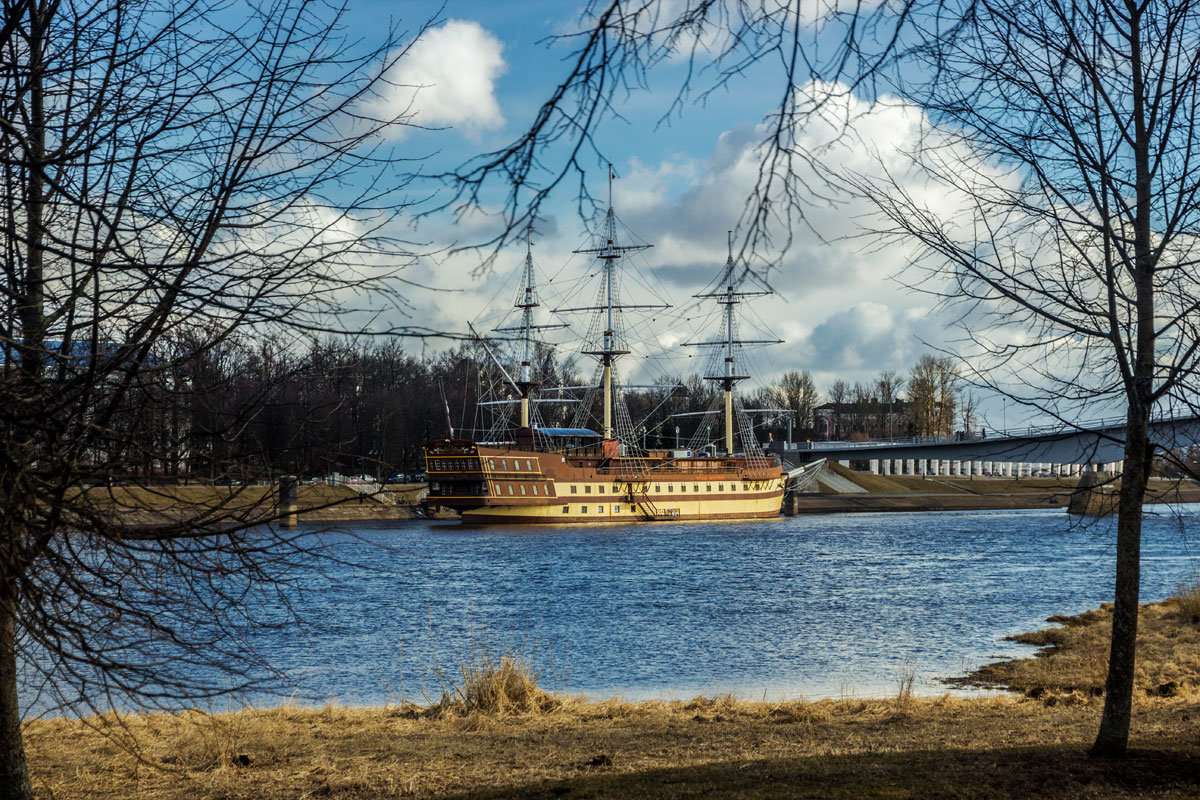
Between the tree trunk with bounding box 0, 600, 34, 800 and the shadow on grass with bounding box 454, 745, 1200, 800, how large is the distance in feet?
9.39

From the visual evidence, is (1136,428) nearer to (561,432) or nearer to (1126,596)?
(1126,596)

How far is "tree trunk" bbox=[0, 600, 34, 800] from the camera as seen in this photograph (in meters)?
5.88

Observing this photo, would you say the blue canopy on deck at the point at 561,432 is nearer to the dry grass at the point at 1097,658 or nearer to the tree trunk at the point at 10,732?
the dry grass at the point at 1097,658

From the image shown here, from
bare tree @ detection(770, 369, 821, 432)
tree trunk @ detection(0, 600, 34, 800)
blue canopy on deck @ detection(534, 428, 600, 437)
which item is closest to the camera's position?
tree trunk @ detection(0, 600, 34, 800)

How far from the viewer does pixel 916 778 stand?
275 inches

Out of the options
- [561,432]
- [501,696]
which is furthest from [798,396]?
[501,696]

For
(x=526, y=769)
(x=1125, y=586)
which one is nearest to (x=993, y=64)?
(x=1125, y=586)

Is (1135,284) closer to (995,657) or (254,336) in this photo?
(254,336)

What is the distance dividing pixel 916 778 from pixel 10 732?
5.92m

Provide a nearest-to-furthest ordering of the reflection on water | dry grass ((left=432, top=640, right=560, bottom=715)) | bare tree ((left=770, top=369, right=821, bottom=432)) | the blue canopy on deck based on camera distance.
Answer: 1. dry grass ((left=432, top=640, right=560, bottom=715))
2. the reflection on water
3. the blue canopy on deck
4. bare tree ((left=770, top=369, right=821, bottom=432))

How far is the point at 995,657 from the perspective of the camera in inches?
685

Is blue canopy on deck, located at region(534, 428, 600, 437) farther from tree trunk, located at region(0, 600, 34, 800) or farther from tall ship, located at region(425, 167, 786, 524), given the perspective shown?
tree trunk, located at region(0, 600, 34, 800)

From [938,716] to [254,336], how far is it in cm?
846

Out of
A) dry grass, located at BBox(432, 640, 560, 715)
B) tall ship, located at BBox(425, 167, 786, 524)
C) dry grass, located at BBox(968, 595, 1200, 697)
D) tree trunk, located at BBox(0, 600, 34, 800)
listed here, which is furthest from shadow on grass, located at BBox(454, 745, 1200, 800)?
tall ship, located at BBox(425, 167, 786, 524)
